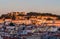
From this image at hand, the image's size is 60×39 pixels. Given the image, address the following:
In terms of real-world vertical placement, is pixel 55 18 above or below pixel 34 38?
below

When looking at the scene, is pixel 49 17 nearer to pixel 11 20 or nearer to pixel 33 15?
pixel 33 15

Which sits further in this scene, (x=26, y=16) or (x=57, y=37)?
(x=26, y=16)

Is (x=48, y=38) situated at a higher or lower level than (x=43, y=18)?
higher

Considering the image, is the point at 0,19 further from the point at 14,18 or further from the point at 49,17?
the point at 49,17

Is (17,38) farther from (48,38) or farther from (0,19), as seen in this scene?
(0,19)

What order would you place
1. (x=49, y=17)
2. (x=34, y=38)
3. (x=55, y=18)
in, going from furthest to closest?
(x=49, y=17) → (x=55, y=18) → (x=34, y=38)

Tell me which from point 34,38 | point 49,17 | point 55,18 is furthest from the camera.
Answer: point 49,17

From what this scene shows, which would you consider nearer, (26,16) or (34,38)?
(34,38)

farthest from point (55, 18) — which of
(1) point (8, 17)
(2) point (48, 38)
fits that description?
(2) point (48, 38)
